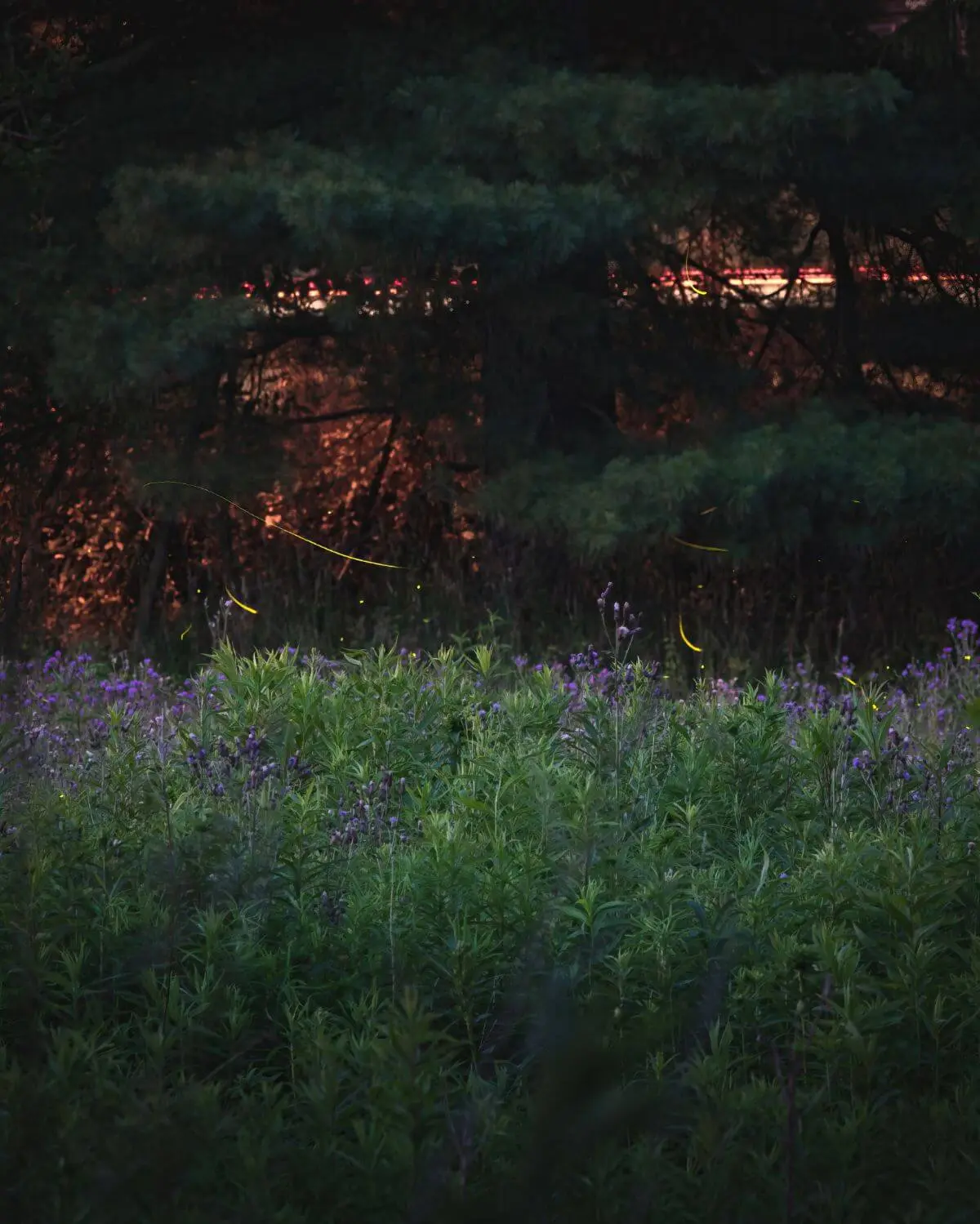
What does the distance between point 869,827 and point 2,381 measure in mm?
7211

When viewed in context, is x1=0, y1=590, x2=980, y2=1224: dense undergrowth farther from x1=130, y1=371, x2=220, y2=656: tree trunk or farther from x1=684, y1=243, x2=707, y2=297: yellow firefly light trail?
x1=684, y1=243, x2=707, y2=297: yellow firefly light trail

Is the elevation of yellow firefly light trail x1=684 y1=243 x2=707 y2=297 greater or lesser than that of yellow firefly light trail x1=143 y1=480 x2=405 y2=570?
greater

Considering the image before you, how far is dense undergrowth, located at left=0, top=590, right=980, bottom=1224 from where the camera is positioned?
2449 mm

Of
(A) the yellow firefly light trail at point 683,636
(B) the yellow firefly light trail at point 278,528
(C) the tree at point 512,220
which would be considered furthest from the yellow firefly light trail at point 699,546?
(B) the yellow firefly light trail at point 278,528

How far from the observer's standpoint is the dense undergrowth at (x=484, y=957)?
2449 mm

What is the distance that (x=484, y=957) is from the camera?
3.62m

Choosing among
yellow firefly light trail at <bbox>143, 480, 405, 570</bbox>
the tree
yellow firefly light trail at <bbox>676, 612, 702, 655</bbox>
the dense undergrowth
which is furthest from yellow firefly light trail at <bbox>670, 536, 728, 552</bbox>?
the dense undergrowth

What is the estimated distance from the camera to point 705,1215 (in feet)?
8.63

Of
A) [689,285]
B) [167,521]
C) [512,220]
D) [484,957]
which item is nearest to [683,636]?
[512,220]

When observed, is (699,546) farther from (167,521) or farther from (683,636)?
(167,521)

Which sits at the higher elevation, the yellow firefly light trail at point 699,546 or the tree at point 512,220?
the tree at point 512,220

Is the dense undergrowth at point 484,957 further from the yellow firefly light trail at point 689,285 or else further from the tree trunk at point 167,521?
the yellow firefly light trail at point 689,285

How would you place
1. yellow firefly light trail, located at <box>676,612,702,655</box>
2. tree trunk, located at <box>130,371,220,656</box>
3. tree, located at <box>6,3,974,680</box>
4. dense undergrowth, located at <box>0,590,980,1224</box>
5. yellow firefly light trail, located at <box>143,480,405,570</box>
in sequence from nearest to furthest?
dense undergrowth, located at <box>0,590,980,1224</box> → tree, located at <box>6,3,974,680</box> → yellow firefly light trail, located at <box>676,612,702,655</box> → yellow firefly light trail, located at <box>143,480,405,570</box> → tree trunk, located at <box>130,371,220,656</box>

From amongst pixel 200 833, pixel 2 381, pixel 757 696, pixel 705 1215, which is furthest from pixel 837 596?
pixel 705 1215
